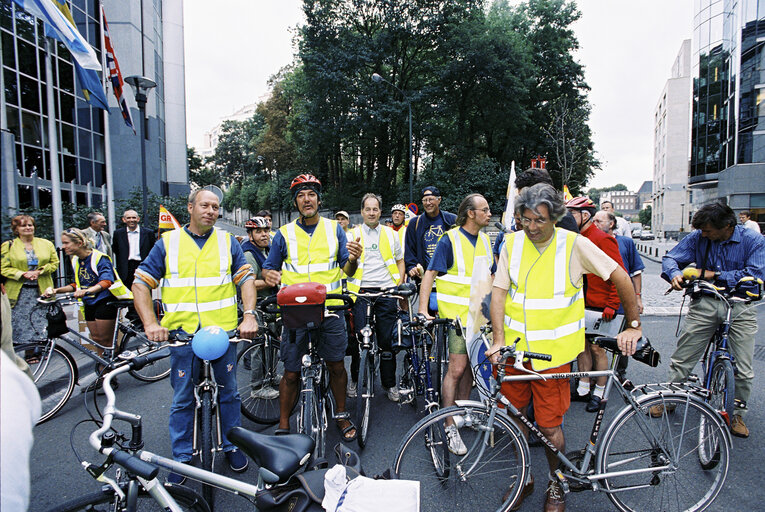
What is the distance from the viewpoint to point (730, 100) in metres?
39.3

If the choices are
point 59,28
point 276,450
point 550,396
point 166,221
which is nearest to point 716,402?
point 550,396

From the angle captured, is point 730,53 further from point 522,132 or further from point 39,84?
point 39,84

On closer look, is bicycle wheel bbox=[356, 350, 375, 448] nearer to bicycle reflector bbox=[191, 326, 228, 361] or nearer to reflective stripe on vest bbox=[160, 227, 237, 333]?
reflective stripe on vest bbox=[160, 227, 237, 333]

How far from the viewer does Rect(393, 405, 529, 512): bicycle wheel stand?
102 inches

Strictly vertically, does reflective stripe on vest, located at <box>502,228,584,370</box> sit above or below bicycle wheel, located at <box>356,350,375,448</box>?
above

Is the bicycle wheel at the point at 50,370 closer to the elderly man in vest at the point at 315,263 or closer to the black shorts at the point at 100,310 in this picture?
the black shorts at the point at 100,310

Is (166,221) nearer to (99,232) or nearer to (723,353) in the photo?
(99,232)

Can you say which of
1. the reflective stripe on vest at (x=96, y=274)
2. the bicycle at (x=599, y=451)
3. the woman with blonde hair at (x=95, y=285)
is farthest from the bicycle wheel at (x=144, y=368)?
the bicycle at (x=599, y=451)

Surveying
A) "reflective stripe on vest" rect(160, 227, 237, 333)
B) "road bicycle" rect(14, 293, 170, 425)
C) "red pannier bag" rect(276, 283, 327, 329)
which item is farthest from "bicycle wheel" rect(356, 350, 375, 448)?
"road bicycle" rect(14, 293, 170, 425)

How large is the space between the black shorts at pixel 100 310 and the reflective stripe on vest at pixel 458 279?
380 cm

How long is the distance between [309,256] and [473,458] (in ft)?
6.65

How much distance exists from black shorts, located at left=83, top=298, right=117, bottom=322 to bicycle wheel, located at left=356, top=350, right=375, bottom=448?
3.15 meters

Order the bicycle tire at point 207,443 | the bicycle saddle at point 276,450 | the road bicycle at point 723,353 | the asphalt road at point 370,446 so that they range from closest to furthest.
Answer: the bicycle saddle at point 276,450 → the bicycle tire at point 207,443 → the asphalt road at point 370,446 → the road bicycle at point 723,353

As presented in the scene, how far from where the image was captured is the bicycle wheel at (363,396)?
145 inches
